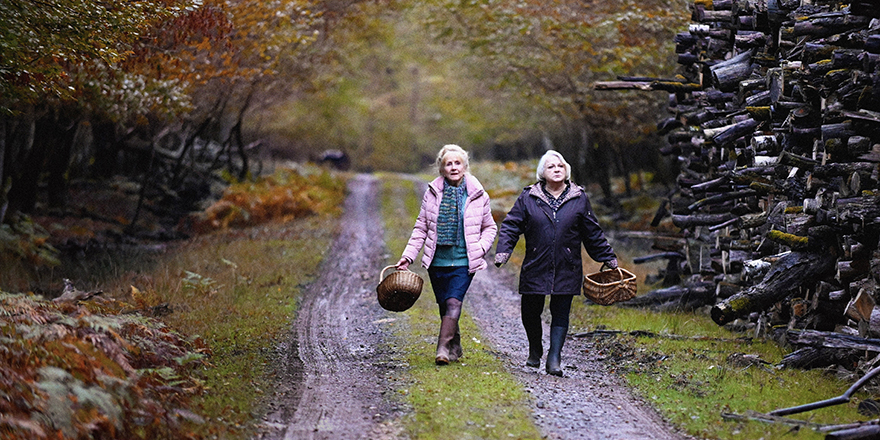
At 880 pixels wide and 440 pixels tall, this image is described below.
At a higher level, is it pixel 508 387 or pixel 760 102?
pixel 760 102

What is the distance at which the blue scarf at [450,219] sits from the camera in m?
7.97

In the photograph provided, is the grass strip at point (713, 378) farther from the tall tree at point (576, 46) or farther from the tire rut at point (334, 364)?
the tall tree at point (576, 46)

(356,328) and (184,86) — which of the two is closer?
(356,328)

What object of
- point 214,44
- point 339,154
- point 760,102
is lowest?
point 339,154

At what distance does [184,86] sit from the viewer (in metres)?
14.8

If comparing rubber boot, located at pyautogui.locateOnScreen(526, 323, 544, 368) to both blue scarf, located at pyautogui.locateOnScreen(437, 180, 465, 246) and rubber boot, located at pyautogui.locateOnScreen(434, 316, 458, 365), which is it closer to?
rubber boot, located at pyautogui.locateOnScreen(434, 316, 458, 365)

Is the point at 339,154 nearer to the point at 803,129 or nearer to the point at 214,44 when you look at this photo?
Result: the point at 214,44

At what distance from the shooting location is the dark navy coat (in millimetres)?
7688

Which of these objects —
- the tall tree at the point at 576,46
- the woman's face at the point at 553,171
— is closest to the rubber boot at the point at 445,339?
the woman's face at the point at 553,171

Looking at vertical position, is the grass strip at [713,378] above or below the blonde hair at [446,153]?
below

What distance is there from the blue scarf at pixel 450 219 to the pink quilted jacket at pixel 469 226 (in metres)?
0.05

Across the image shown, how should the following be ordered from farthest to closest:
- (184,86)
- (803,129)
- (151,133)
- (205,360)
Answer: (151,133) → (184,86) → (803,129) → (205,360)

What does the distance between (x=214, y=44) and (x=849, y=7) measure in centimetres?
1164

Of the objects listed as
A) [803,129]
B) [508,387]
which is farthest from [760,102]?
[508,387]
